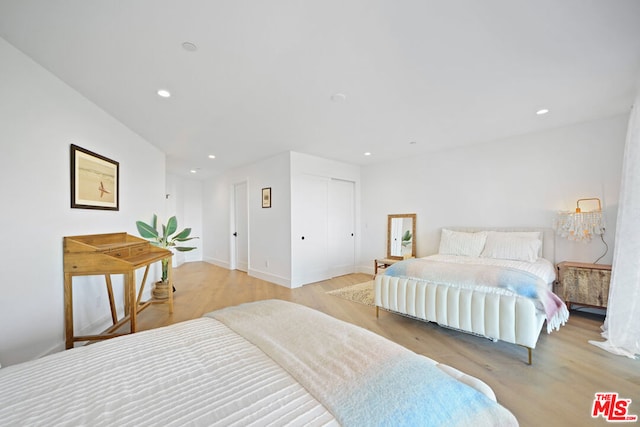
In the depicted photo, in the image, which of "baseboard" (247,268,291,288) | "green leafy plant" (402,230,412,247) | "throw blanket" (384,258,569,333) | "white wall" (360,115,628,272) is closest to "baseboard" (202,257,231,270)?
"baseboard" (247,268,291,288)

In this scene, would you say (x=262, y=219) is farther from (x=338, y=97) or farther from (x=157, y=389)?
(x=157, y=389)

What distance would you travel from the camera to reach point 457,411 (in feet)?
2.43

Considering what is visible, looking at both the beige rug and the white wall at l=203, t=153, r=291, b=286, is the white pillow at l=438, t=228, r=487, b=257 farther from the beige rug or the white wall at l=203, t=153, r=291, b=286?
the white wall at l=203, t=153, r=291, b=286

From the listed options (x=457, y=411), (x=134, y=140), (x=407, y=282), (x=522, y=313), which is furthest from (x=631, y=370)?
(x=134, y=140)

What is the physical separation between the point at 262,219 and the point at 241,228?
3.40 ft

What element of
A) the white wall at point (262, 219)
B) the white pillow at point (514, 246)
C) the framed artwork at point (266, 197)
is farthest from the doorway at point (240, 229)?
the white pillow at point (514, 246)

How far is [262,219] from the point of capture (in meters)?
5.03

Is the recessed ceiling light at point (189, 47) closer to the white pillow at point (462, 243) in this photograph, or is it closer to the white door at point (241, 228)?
the white door at point (241, 228)

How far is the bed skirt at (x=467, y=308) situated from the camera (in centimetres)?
206

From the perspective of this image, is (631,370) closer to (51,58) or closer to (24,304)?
(24,304)

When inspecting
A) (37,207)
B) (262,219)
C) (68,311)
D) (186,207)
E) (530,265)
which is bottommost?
(68,311)

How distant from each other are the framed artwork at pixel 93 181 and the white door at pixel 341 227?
11.5 ft

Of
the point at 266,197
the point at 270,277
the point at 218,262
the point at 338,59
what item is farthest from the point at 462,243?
the point at 218,262

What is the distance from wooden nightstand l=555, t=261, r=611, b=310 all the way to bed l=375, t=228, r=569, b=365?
6.5 inches
